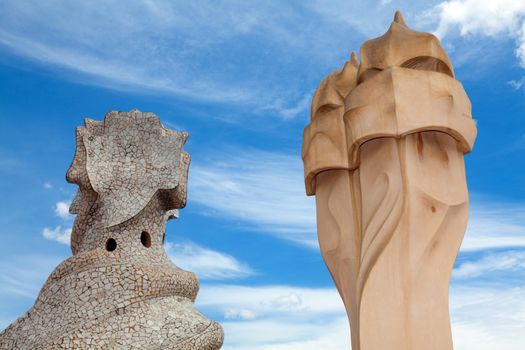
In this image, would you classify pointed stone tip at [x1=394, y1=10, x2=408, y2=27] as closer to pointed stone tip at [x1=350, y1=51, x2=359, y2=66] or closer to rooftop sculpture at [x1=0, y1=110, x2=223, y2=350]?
pointed stone tip at [x1=350, y1=51, x2=359, y2=66]

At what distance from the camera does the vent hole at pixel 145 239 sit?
8.41 m

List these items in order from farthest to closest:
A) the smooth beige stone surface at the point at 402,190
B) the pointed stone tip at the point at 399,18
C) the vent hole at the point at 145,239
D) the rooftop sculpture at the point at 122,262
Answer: the vent hole at the point at 145,239 → the rooftop sculpture at the point at 122,262 → the pointed stone tip at the point at 399,18 → the smooth beige stone surface at the point at 402,190

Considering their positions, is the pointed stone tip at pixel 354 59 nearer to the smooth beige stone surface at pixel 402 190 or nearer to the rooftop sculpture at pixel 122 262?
the smooth beige stone surface at pixel 402 190

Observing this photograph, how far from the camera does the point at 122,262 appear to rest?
7.73 metres

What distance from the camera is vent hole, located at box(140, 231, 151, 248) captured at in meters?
8.41

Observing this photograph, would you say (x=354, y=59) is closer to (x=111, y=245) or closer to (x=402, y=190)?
(x=402, y=190)

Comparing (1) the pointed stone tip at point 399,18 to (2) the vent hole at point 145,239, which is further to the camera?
(2) the vent hole at point 145,239

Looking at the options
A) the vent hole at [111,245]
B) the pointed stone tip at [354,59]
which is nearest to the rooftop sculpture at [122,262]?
the vent hole at [111,245]

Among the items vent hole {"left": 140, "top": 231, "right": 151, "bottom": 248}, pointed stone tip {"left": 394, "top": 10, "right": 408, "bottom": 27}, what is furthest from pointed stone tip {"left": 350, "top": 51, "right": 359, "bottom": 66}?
vent hole {"left": 140, "top": 231, "right": 151, "bottom": 248}

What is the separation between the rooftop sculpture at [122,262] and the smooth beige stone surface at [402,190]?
124 inches

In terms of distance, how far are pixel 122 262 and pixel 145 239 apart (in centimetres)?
81

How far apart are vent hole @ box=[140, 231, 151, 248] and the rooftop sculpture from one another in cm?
1

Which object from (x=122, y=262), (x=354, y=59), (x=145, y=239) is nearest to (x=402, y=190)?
(x=354, y=59)

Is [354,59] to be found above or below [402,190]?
above
